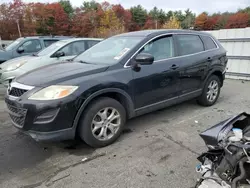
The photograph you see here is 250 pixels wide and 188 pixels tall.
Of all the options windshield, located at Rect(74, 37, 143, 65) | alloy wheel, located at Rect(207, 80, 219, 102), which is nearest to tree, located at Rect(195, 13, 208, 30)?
alloy wheel, located at Rect(207, 80, 219, 102)

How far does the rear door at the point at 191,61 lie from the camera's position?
164 inches

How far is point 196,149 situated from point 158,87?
1194 millimetres

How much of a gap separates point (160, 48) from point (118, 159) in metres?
2.10

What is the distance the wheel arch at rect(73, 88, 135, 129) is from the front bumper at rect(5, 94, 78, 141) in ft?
0.26

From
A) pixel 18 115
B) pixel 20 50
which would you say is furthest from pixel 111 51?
pixel 20 50

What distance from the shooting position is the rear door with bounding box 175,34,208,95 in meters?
4.17

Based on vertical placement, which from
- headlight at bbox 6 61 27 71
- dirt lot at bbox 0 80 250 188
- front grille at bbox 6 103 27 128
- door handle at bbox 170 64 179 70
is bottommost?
dirt lot at bbox 0 80 250 188

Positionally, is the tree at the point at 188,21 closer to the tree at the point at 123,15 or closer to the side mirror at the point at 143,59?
the tree at the point at 123,15

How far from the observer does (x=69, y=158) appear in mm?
3016

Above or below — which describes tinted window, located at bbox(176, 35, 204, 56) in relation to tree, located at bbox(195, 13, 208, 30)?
below

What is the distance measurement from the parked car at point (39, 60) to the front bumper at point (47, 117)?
3.55 metres

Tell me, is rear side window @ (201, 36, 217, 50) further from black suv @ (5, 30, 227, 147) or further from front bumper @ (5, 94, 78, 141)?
front bumper @ (5, 94, 78, 141)

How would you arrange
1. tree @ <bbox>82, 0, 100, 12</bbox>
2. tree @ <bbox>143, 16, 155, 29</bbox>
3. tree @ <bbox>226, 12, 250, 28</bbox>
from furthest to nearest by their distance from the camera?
tree @ <bbox>143, 16, 155, 29</bbox> < tree @ <bbox>226, 12, 250, 28</bbox> < tree @ <bbox>82, 0, 100, 12</bbox>

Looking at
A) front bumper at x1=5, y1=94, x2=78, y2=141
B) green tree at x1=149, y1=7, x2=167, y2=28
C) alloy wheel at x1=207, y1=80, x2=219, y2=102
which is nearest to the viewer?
front bumper at x1=5, y1=94, x2=78, y2=141
